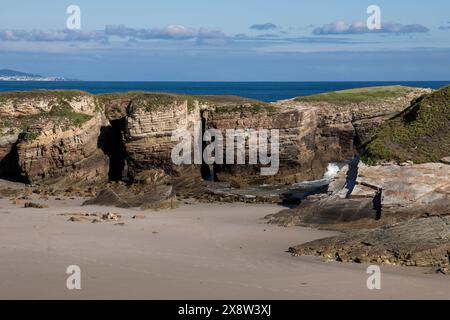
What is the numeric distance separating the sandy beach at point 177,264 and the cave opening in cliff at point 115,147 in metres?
11.4

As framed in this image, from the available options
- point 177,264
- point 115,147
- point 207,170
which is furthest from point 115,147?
point 177,264

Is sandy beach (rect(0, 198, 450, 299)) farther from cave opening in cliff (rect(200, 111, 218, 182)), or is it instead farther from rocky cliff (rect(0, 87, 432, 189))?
cave opening in cliff (rect(200, 111, 218, 182))

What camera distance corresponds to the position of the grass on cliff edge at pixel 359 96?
45194mm

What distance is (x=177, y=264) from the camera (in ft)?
59.4

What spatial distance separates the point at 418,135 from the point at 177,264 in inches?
528

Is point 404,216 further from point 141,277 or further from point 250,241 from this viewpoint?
point 141,277

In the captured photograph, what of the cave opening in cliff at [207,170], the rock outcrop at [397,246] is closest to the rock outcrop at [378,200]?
the rock outcrop at [397,246]

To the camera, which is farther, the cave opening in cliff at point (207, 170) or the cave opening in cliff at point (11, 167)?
the cave opening in cliff at point (207, 170)

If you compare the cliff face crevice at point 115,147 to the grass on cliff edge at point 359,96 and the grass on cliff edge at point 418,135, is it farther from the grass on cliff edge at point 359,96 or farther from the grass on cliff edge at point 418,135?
the grass on cliff edge at point 418,135

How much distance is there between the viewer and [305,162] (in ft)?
126

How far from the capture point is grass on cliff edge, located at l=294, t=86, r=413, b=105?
148 ft

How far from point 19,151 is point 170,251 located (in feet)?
59.7

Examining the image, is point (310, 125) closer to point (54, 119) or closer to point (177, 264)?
point (54, 119)

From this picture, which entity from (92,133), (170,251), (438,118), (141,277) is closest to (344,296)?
(141,277)
